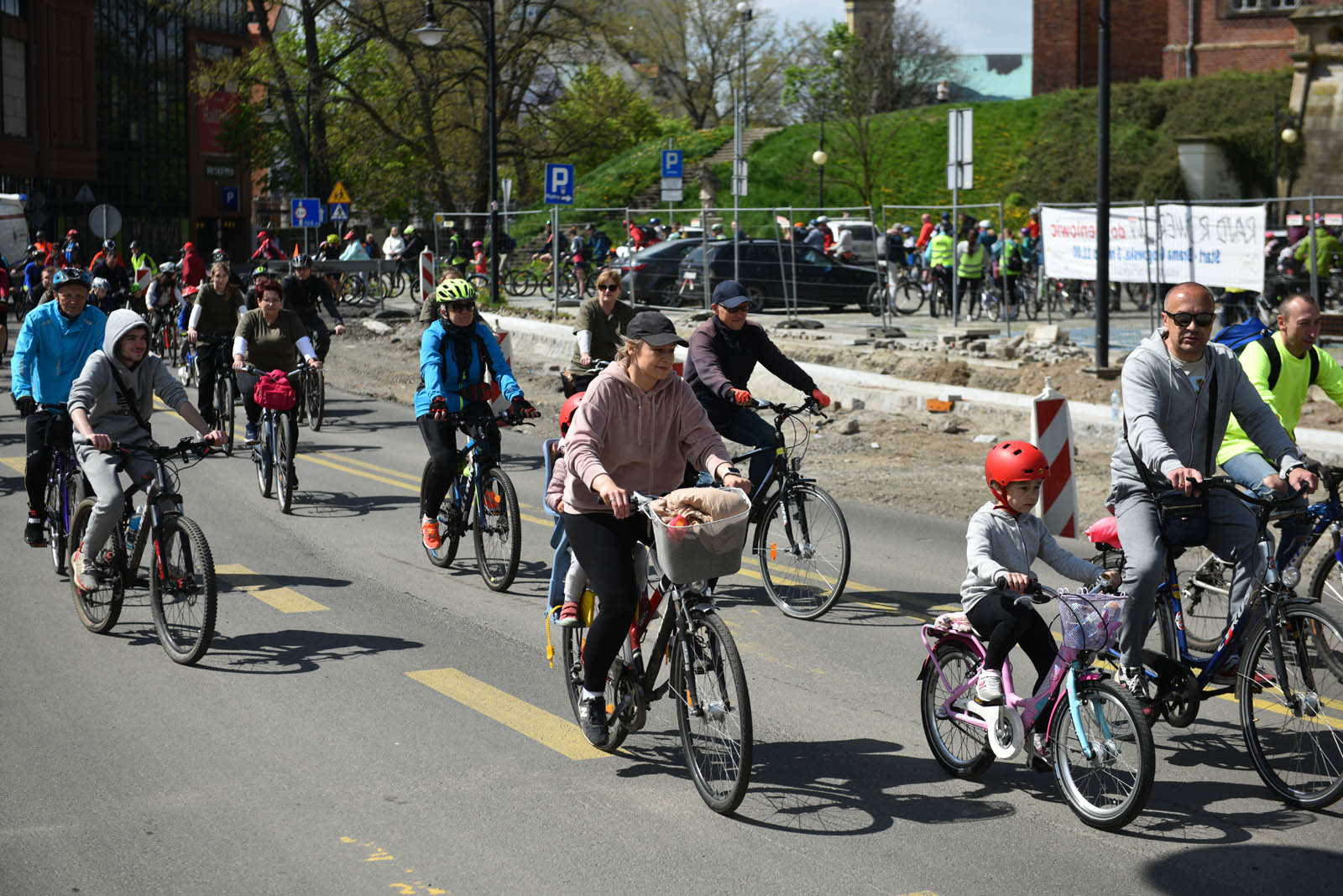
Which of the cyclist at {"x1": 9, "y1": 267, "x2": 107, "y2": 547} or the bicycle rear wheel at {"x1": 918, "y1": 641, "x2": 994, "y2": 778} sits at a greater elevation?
the cyclist at {"x1": 9, "y1": 267, "x2": 107, "y2": 547}

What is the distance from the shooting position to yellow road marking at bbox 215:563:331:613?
8.90 meters

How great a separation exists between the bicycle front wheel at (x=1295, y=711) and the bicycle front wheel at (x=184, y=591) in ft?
15.2

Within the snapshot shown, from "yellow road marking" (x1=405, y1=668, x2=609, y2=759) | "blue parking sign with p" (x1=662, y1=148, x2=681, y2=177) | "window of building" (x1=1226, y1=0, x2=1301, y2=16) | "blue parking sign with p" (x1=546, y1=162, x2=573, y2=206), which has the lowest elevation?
"yellow road marking" (x1=405, y1=668, x2=609, y2=759)

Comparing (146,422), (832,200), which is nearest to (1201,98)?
(832,200)

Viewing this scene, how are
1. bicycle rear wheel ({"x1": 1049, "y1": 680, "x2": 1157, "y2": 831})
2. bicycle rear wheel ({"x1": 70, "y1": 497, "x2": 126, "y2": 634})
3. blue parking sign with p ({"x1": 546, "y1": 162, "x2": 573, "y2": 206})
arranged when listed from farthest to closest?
1. blue parking sign with p ({"x1": 546, "y1": 162, "x2": 573, "y2": 206})
2. bicycle rear wheel ({"x1": 70, "y1": 497, "x2": 126, "y2": 634})
3. bicycle rear wheel ({"x1": 1049, "y1": 680, "x2": 1157, "y2": 831})

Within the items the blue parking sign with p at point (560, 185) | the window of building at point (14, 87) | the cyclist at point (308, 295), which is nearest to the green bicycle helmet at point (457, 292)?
the cyclist at point (308, 295)

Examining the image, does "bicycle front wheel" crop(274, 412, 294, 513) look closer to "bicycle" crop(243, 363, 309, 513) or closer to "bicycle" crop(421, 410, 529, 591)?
"bicycle" crop(243, 363, 309, 513)

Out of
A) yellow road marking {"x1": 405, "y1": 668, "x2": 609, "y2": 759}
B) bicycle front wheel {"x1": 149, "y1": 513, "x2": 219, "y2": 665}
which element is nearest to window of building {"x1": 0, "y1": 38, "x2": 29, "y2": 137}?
bicycle front wheel {"x1": 149, "y1": 513, "x2": 219, "y2": 665}

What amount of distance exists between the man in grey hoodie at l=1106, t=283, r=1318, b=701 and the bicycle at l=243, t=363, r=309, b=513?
7677 mm

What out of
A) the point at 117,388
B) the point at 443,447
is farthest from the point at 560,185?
the point at 117,388

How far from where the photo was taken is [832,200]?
58.8 metres

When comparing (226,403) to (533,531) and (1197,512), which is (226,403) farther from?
(1197,512)

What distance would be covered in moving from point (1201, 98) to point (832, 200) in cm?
1391

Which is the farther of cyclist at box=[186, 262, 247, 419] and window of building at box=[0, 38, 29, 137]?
window of building at box=[0, 38, 29, 137]
